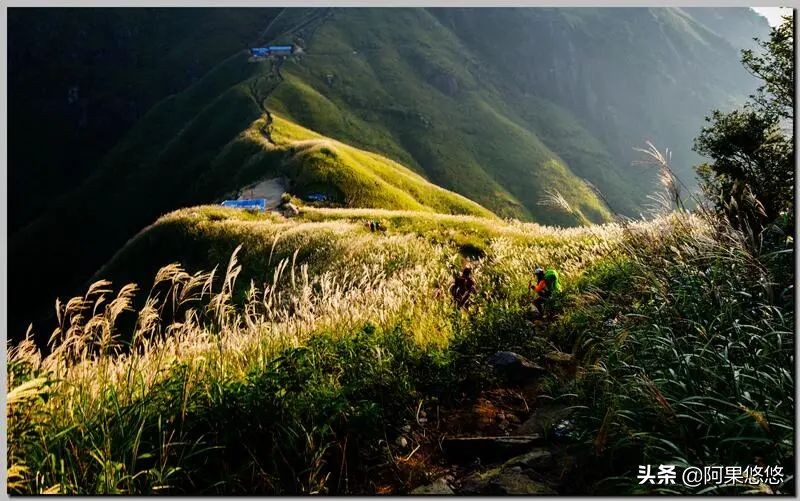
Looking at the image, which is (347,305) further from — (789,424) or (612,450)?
(789,424)

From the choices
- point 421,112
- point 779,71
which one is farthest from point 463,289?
point 421,112

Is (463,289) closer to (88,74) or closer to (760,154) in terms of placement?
(760,154)

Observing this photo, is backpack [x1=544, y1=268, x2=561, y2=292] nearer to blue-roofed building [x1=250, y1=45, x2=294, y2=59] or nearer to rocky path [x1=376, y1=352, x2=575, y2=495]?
rocky path [x1=376, y1=352, x2=575, y2=495]

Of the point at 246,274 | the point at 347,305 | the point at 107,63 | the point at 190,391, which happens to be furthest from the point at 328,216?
the point at 107,63

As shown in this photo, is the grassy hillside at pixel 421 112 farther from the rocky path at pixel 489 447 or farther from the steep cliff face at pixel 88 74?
the rocky path at pixel 489 447

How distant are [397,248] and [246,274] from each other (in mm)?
8148

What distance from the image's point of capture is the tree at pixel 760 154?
5258 mm

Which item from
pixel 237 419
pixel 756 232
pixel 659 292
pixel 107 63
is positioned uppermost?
pixel 107 63

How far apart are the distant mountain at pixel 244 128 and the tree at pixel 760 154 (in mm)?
36639

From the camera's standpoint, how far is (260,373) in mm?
4285

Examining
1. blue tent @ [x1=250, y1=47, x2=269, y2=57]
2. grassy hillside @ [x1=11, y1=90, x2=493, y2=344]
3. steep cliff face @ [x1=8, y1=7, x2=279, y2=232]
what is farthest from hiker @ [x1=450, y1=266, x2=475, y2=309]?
blue tent @ [x1=250, y1=47, x2=269, y2=57]

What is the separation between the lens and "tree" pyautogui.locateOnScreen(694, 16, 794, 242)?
207 inches

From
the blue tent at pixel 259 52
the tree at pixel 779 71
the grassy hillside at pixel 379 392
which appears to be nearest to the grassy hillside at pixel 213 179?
the blue tent at pixel 259 52

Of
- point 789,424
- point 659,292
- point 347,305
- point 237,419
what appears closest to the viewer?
point 789,424
